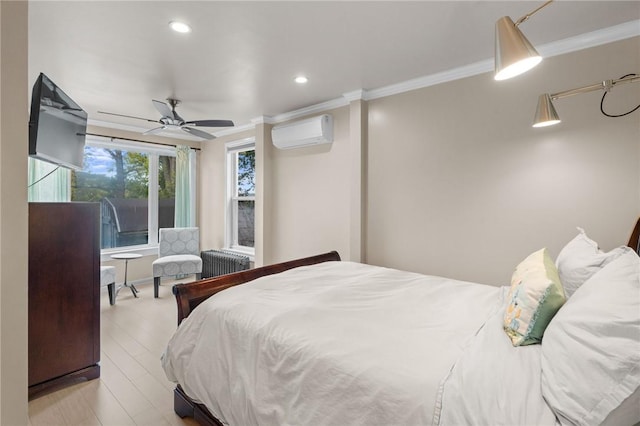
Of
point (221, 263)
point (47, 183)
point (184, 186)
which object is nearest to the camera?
point (47, 183)

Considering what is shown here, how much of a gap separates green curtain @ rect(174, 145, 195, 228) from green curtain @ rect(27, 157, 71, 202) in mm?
1520

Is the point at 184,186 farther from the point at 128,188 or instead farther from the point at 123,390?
the point at 123,390

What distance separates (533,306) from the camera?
50.8 inches

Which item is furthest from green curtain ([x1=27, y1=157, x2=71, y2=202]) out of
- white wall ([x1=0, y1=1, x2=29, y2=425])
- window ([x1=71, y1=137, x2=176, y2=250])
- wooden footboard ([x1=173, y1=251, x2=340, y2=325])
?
white wall ([x1=0, y1=1, x2=29, y2=425])

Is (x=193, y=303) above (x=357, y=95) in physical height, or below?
below

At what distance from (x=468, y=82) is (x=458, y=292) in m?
1.84

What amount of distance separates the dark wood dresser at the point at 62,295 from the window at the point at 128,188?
2443 millimetres

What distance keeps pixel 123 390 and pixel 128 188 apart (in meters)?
3.57

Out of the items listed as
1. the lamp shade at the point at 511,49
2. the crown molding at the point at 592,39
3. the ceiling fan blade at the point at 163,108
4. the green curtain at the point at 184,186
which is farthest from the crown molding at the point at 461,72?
the green curtain at the point at 184,186

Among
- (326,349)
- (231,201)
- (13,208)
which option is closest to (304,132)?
(231,201)

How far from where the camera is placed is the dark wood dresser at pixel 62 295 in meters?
2.20

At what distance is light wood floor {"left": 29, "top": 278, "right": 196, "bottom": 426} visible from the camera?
1993 mm

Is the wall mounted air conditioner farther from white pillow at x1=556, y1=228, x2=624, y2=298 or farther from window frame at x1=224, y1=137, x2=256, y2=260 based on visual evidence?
white pillow at x1=556, y1=228, x2=624, y2=298

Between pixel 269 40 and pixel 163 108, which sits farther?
pixel 163 108
